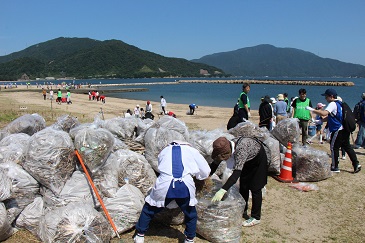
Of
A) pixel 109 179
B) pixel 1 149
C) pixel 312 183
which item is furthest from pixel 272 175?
pixel 1 149

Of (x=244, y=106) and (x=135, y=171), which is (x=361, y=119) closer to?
(x=244, y=106)

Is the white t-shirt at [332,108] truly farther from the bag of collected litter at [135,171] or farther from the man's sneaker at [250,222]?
the bag of collected litter at [135,171]

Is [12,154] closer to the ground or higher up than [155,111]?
higher up

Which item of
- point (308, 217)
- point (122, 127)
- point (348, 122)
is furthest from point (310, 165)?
point (122, 127)

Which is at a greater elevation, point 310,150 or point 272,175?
point 310,150

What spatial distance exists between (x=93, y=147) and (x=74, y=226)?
109cm

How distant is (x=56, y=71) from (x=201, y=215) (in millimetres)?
182946

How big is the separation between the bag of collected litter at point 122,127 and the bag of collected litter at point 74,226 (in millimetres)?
2071

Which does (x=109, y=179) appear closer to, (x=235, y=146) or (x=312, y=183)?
(x=235, y=146)

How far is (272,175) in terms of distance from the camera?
5.95m

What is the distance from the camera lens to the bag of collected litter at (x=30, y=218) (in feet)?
11.8

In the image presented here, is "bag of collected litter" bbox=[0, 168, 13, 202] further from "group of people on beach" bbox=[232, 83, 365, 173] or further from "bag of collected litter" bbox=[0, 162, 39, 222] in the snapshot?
"group of people on beach" bbox=[232, 83, 365, 173]

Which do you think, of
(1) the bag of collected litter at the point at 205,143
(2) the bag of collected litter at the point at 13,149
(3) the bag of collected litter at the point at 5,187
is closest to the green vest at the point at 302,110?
(1) the bag of collected litter at the point at 205,143

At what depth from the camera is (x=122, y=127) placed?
5.37 m
